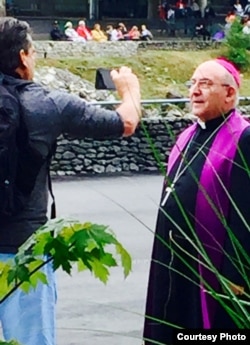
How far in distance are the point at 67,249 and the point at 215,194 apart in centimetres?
161

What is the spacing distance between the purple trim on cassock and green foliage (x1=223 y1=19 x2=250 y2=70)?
23749mm

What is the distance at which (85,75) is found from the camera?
86.6 ft

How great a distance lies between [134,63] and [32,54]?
2500 cm

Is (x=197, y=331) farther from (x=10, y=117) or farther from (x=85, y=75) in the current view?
(x=85, y=75)

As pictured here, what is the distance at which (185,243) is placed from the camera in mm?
4039

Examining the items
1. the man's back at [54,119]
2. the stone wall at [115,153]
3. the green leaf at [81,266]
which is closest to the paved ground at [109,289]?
the man's back at [54,119]

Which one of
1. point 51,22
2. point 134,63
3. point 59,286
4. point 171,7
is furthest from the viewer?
point 171,7

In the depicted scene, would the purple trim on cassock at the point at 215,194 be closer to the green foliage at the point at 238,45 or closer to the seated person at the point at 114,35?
the green foliage at the point at 238,45

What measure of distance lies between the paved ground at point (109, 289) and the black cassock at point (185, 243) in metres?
0.13

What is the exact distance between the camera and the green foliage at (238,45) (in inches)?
1105

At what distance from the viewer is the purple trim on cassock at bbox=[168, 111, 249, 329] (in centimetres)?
401

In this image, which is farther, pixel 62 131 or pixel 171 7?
pixel 171 7

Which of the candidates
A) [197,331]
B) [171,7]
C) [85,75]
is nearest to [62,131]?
[197,331]

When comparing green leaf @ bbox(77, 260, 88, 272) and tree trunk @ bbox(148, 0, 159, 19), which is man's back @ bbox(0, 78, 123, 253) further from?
tree trunk @ bbox(148, 0, 159, 19)
